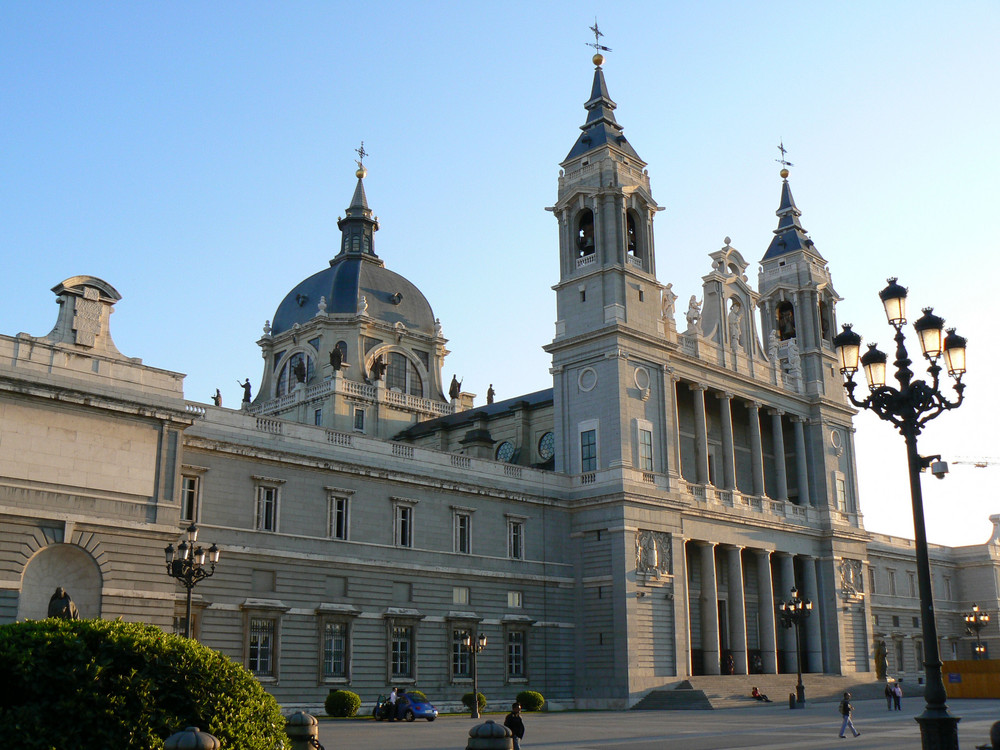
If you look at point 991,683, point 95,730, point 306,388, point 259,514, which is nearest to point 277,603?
point 259,514

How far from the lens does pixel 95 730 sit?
42.0 feet

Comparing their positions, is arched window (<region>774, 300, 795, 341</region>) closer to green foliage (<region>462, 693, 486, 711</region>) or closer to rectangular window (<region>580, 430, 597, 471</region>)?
rectangular window (<region>580, 430, 597, 471</region>)

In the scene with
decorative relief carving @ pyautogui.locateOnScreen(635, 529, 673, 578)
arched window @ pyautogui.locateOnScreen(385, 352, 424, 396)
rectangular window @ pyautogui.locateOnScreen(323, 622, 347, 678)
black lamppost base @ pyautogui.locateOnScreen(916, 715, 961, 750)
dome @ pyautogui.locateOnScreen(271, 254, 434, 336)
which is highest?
dome @ pyautogui.locateOnScreen(271, 254, 434, 336)

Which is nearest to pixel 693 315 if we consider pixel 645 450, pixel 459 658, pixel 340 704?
pixel 645 450

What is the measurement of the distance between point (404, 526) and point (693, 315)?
23331 mm

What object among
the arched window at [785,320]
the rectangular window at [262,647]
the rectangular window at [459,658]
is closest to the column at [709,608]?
the rectangular window at [459,658]

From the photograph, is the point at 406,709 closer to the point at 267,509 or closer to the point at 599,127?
the point at 267,509

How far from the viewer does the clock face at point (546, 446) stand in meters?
61.7

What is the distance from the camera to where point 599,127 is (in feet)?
191

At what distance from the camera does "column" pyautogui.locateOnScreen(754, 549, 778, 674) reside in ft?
194

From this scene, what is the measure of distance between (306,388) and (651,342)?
1276 inches

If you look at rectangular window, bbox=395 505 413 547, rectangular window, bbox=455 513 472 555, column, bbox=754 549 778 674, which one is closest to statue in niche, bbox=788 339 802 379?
column, bbox=754 549 778 674

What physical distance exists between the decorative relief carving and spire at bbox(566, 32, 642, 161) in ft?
69.6

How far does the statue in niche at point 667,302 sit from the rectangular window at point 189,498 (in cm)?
2862
